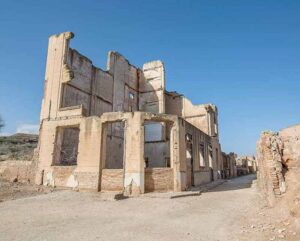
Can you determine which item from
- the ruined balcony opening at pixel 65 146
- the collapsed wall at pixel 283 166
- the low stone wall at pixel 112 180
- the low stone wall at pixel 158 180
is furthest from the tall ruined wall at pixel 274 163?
the ruined balcony opening at pixel 65 146

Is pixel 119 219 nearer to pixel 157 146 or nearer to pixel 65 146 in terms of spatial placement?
pixel 65 146

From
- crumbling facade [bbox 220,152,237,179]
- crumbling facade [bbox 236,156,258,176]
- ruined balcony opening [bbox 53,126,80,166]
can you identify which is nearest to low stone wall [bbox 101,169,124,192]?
ruined balcony opening [bbox 53,126,80,166]

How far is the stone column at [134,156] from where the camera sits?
1231cm

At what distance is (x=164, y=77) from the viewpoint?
86.7 ft

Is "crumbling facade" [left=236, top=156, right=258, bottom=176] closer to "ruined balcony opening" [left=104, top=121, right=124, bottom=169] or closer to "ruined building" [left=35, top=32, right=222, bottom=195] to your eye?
"ruined building" [left=35, top=32, right=222, bottom=195]

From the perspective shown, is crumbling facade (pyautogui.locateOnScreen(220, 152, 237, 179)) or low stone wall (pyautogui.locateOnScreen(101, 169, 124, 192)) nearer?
low stone wall (pyautogui.locateOnScreen(101, 169, 124, 192))

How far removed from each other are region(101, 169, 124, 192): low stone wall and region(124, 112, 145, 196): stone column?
412mm

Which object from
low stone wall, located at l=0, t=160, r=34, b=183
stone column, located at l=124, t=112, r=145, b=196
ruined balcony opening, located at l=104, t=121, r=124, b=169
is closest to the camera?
stone column, located at l=124, t=112, r=145, b=196

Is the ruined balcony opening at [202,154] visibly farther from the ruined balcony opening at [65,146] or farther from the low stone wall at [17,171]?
the low stone wall at [17,171]

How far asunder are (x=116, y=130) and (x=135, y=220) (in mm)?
14452

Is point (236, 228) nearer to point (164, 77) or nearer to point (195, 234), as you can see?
point (195, 234)

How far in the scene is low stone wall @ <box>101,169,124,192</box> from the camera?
12820 mm

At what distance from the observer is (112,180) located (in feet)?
42.6

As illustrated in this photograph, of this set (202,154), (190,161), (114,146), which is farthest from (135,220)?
(202,154)
